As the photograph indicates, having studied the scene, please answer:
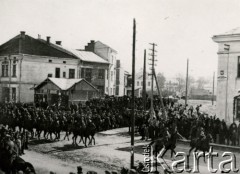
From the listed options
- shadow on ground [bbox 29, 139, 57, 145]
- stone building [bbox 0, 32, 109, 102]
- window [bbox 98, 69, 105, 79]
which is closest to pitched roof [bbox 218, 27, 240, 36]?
shadow on ground [bbox 29, 139, 57, 145]

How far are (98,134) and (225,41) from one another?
10.0 metres

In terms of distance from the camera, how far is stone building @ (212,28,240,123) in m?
21.3

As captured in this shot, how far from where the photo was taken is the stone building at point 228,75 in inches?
838

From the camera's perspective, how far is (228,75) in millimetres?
21672

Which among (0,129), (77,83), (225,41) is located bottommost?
(0,129)

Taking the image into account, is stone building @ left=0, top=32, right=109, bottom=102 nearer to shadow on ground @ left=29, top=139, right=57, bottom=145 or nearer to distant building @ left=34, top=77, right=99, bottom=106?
distant building @ left=34, top=77, right=99, bottom=106

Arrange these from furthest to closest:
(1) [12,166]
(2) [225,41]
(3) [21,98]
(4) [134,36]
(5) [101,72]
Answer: (5) [101,72] → (3) [21,98] → (2) [225,41] → (4) [134,36] → (1) [12,166]

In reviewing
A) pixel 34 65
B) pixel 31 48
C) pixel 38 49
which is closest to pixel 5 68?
pixel 34 65

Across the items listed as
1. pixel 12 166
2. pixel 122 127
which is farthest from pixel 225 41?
pixel 12 166

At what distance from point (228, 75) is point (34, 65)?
24.1 meters

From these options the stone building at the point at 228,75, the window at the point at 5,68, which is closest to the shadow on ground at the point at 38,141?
the stone building at the point at 228,75

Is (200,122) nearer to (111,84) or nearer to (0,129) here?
(0,129)

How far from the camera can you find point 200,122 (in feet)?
61.8

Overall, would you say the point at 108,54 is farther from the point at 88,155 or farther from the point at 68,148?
the point at 88,155
